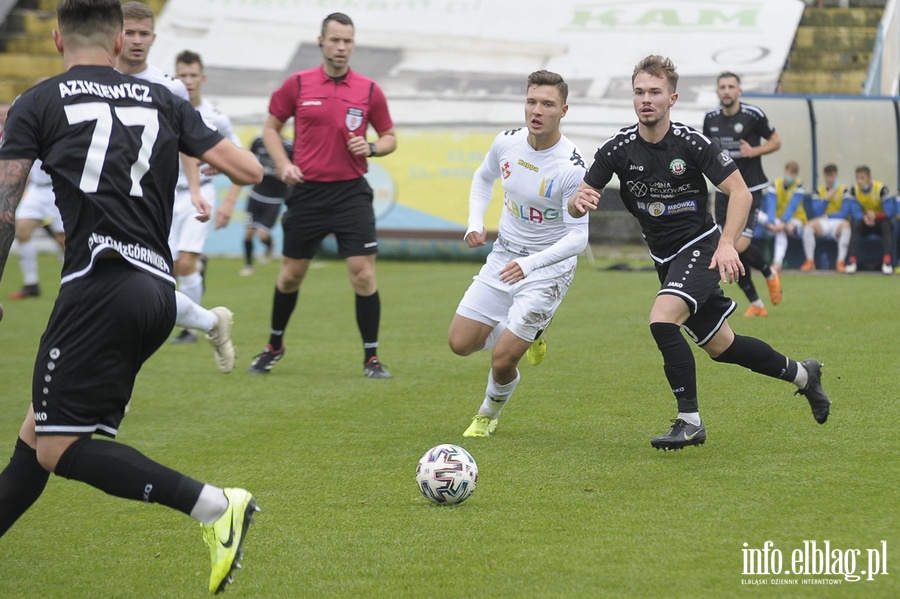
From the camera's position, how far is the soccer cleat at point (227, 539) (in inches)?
151

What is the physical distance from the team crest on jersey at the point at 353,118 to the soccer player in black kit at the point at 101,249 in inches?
188

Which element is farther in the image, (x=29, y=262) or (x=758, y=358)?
(x=29, y=262)

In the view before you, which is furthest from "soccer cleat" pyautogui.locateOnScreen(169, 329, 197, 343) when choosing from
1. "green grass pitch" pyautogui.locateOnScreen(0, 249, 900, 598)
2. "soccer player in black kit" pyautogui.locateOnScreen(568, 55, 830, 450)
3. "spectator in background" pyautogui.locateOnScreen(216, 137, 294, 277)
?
"spectator in background" pyautogui.locateOnScreen(216, 137, 294, 277)

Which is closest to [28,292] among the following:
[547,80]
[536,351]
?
[536,351]

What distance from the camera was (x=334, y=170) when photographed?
873 cm

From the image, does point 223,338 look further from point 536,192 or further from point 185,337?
point 185,337

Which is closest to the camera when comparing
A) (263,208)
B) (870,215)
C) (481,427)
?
(481,427)

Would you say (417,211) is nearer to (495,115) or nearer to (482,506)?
(495,115)

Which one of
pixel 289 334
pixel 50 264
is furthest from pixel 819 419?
pixel 50 264

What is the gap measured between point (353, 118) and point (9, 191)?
510cm

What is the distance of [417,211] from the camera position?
65.4 ft

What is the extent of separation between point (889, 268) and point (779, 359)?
36.3 feet

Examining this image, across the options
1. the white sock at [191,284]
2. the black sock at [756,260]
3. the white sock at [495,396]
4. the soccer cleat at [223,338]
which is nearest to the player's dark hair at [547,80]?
the white sock at [495,396]

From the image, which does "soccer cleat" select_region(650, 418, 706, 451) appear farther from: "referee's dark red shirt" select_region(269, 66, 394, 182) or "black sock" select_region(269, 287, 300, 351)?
"black sock" select_region(269, 287, 300, 351)
